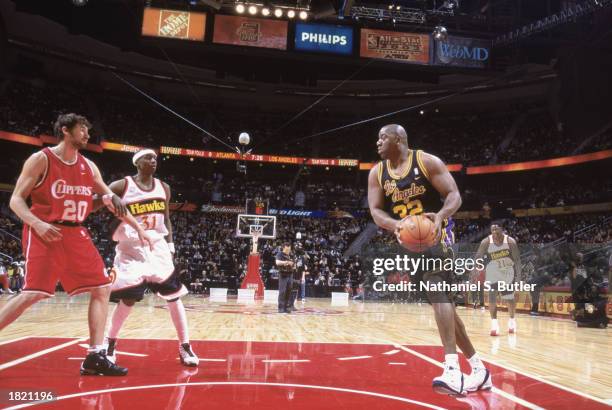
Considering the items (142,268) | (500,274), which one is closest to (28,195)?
(142,268)

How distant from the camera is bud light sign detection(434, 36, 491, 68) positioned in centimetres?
1750

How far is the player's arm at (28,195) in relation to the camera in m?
3.23

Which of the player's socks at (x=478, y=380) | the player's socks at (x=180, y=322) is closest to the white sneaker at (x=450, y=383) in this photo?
the player's socks at (x=478, y=380)

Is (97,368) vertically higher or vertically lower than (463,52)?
lower

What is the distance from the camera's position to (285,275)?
11320 mm

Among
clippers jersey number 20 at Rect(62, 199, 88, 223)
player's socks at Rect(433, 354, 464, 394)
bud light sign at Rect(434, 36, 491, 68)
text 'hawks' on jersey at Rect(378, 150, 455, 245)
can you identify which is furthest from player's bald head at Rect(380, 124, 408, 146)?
bud light sign at Rect(434, 36, 491, 68)

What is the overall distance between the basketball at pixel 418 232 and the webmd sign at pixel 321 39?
1455 centimetres

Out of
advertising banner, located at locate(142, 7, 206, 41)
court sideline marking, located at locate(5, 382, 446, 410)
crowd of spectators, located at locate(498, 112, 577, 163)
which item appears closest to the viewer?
court sideline marking, located at locate(5, 382, 446, 410)

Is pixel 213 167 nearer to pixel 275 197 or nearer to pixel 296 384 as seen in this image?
pixel 275 197

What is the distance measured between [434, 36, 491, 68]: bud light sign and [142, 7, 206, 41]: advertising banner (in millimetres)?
8805

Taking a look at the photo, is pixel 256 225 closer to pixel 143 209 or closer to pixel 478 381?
pixel 143 209

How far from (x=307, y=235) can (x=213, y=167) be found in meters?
9.48

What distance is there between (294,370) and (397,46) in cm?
1555

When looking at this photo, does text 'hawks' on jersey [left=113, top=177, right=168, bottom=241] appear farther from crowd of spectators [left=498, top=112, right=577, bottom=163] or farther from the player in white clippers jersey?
crowd of spectators [left=498, top=112, right=577, bottom=163]
